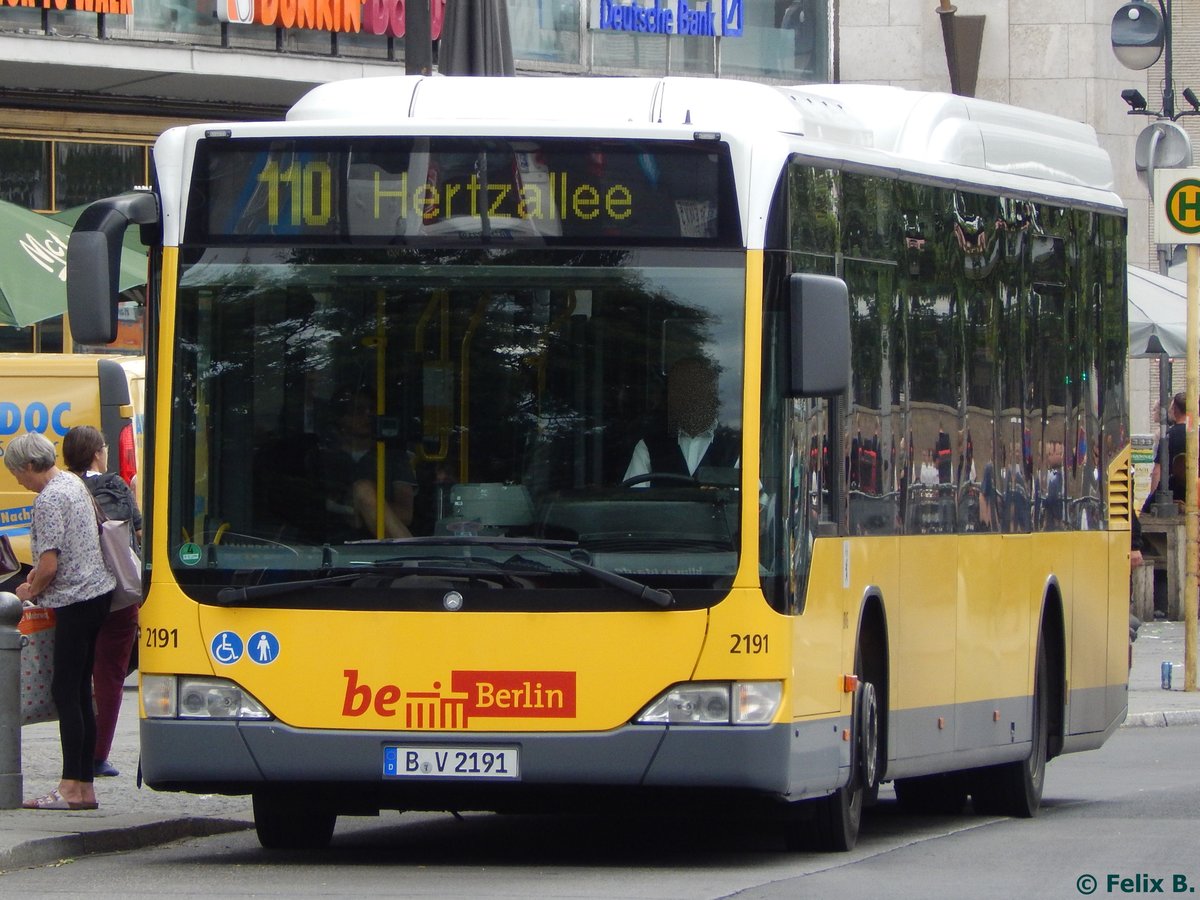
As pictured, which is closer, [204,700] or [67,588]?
[204,700]

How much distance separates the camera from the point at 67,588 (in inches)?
467

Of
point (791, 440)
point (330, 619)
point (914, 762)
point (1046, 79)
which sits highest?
point (1046, 79)

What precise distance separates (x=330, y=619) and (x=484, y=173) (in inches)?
66.8

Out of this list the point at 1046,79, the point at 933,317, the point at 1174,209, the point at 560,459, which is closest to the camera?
the point at 560,459

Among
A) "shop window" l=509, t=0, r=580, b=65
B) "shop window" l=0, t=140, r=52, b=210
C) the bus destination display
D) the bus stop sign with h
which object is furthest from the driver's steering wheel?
"shop window" l=509, t=0, r=580, b=65

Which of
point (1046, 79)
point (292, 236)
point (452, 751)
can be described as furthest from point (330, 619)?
point (1046, 79)

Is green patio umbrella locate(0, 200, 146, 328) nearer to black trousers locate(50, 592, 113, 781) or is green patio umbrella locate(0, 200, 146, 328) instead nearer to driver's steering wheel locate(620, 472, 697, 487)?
black trousers locate(50, 592, 113, 781)

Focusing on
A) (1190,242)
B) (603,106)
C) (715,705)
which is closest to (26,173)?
(1190,242)

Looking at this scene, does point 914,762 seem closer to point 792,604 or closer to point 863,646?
point 863,646

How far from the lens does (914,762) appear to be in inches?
450

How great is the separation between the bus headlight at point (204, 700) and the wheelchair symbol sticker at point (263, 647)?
127mm

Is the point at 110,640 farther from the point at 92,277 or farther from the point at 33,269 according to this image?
the point at 33,269

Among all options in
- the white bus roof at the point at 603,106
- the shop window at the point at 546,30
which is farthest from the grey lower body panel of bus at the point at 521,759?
the shop window at the point at 546,30

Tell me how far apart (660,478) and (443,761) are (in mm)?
1263
